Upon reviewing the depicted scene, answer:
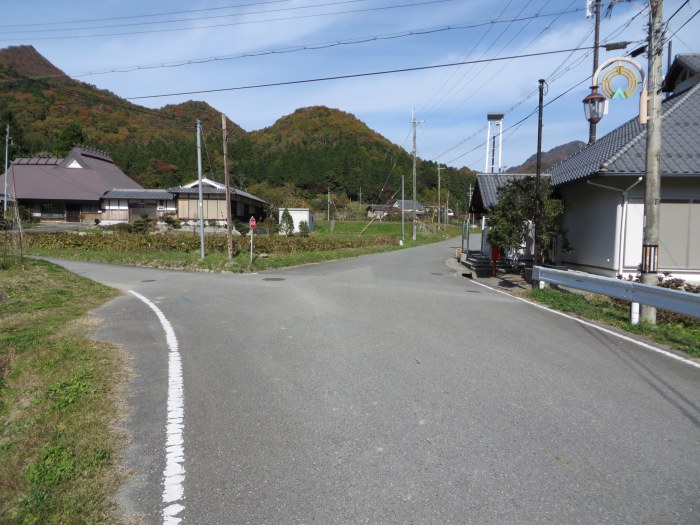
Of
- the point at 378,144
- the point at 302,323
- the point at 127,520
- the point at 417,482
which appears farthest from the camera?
the point at 378,144

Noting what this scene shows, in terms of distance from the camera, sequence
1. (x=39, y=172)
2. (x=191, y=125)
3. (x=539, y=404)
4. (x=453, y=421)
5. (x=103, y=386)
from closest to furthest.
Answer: (x=453, y=421) < (x=539, y=404) < (x=103, y=386) < (x=191, y=125) < (x=39, y=172)

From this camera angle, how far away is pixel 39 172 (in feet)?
157

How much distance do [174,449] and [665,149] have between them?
1411 centimetres

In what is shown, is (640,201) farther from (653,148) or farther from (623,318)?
(623,318)

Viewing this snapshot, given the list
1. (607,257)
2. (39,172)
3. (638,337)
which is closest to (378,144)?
(39,172)

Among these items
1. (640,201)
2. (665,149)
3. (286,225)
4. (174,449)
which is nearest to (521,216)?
(640,201)

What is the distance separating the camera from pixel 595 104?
11.9 metres

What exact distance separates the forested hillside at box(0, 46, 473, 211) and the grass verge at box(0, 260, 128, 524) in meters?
23.8

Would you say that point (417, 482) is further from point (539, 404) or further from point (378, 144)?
point (378, 144)

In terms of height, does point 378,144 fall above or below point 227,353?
above

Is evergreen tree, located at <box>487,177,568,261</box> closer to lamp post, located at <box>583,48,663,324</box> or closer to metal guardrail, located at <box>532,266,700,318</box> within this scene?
metal guardrail, located at <box>532,266,700,318</box>

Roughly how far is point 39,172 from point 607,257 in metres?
50.5

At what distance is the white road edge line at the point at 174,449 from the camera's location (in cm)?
285

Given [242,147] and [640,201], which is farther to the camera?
[242,147]
